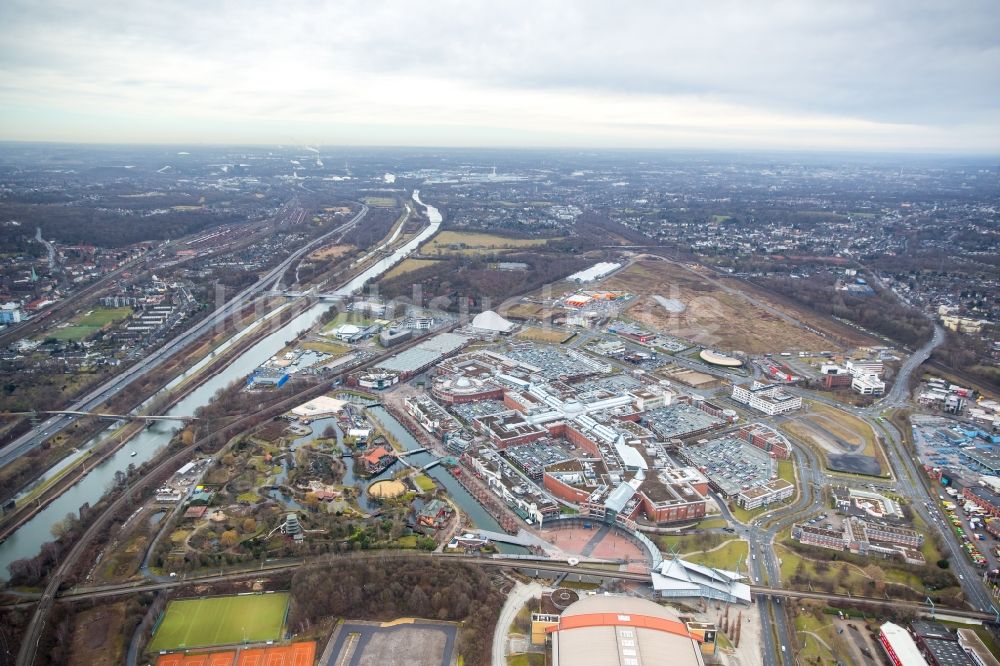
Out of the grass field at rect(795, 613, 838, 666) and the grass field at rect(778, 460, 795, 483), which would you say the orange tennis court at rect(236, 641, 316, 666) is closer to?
the grass field at rect(795, 613, 838, 666)

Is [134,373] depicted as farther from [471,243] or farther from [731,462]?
[471,243]

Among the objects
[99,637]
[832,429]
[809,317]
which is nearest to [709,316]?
[809,317]

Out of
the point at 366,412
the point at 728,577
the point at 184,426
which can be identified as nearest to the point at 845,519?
the point at 728,577

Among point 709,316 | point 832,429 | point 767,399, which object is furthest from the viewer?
point 709,316

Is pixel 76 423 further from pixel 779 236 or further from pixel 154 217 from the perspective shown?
pixel 779 236

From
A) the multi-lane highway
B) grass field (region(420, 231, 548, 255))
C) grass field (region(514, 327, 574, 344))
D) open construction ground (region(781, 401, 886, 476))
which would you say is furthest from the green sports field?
grass field (region(420, 231, 548, 255))
